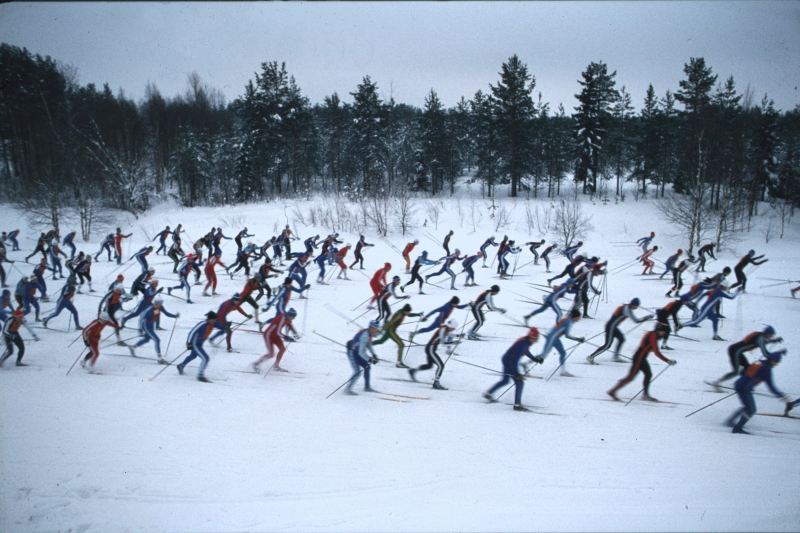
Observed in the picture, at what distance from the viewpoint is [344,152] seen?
46125 millimetres

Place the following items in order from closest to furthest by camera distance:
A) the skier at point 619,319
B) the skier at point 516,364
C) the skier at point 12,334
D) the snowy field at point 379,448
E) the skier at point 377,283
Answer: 1. the snowy field at point 379,448
2. the skier at point 516,364
3. the skier at point 12,334
4. the skier at point 619,319
5. the skier at point 377,283

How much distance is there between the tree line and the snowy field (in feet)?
64.6

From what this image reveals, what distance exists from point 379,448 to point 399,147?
161 feet

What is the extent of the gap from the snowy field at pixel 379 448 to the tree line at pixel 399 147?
19.7 m

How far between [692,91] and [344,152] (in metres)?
32.1

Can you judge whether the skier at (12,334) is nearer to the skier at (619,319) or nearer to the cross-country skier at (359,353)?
the cross-country skier at (359,353)

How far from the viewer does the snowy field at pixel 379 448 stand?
16.6 feet

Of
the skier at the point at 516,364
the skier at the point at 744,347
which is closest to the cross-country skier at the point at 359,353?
the skier at the point at 516,364

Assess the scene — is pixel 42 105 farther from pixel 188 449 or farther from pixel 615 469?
pixel 615 469

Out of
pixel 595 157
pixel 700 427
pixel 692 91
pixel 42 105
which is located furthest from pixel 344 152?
pixel 700 427

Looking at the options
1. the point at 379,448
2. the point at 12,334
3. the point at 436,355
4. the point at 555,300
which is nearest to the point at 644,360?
the point at 436,355

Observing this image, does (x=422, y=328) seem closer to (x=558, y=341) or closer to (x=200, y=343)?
(x=558, y=341)

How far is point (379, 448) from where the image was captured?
640 cm

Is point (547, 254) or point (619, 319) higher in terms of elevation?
point (547, 254)
